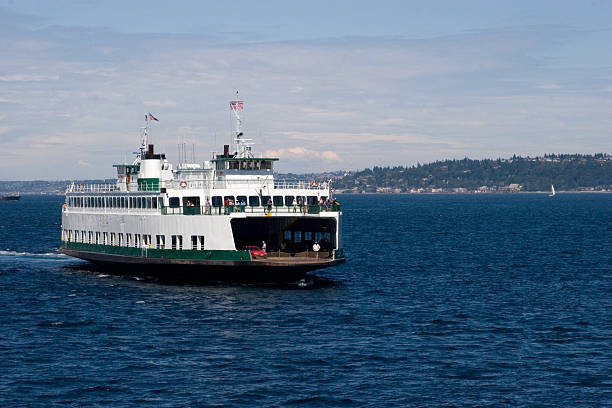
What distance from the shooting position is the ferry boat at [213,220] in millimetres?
55906

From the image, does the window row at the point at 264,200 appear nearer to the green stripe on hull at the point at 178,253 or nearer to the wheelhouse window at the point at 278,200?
the wheelhouse window at the point at 278,200

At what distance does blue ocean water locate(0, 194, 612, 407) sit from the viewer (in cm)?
3306

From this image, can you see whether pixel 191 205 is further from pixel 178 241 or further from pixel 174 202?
pixel 178 241

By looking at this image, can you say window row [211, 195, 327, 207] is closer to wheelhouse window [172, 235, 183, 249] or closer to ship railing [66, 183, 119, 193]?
wheelhouse window [172, 235, 183, 249]

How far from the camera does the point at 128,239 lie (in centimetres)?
6488

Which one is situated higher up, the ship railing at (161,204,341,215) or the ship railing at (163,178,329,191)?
the ship railing at (163,178,329,191)

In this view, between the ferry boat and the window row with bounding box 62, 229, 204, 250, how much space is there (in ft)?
0.26

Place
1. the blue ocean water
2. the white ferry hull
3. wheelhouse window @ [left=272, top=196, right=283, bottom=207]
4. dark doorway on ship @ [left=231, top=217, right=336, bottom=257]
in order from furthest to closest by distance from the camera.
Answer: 1. wheelhouse window @ [left=272, top=196, right=283, bottom=207]
2. dark doorway on ship @ [left=231, top=217, right=336, bottom=257]
3. the white ferry hull
4. the blue ocean water

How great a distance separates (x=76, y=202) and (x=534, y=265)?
42381 mm

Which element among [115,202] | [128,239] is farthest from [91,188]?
[128,239]

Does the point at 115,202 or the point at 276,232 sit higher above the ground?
the point at 115,202

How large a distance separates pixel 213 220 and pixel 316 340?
56.6 ft

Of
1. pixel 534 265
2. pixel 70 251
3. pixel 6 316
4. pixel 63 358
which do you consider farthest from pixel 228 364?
pixel 534 265

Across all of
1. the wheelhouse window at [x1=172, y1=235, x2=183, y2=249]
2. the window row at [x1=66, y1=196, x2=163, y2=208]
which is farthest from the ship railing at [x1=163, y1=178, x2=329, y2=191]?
the wheelhouse window at [x1=172, y1=235, x2=183, y2=249]
